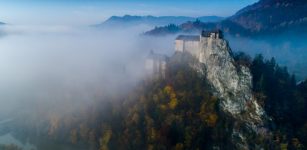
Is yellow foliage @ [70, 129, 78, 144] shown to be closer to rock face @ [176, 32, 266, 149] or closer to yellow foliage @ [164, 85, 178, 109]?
yellow foliage @ [164, 85, 178, 109]

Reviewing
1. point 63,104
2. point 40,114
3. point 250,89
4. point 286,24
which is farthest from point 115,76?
point 286,24

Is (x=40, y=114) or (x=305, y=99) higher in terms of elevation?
(x=305, y=99)

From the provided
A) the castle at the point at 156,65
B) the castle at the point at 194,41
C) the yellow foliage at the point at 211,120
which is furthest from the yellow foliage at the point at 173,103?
the castle at the point at 194,41

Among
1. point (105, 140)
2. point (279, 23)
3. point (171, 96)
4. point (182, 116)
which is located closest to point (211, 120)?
point (182, 116)

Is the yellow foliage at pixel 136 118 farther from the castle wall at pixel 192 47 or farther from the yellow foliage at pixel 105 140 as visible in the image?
the castle wall at pixel 192 47

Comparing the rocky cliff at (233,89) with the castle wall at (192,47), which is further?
the castle wall at (192,47)

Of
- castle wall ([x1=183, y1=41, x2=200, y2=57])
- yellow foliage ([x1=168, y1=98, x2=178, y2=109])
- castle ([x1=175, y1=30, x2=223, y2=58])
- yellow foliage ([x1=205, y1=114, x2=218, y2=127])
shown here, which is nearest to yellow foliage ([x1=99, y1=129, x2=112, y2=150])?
yellow foliage ([x1=168, y1=98, x2=178, y2=109])

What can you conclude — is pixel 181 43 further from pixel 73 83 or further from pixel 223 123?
pixel 73 83

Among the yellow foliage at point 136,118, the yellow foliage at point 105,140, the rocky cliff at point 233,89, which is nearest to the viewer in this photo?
the rocky cliff at point 233,89
